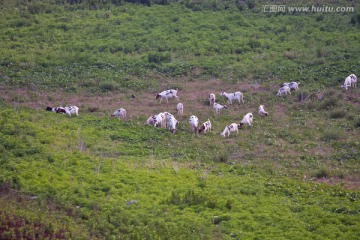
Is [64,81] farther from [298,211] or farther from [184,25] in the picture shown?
[298,211]

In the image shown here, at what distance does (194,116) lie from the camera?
93.9 ft

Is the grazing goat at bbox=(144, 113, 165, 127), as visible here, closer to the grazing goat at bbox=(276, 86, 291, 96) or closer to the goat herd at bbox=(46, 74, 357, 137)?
the goat herd at bbox=(46, 74, 357, 137)

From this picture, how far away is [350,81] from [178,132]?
10553 millimetres

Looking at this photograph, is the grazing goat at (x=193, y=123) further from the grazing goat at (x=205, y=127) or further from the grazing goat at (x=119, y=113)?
the grazing goat at (x=119, y=113)

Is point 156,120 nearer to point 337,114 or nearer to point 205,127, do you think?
point 205,127

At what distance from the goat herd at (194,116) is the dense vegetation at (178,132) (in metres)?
0.44

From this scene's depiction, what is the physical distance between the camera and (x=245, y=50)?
3906 cm

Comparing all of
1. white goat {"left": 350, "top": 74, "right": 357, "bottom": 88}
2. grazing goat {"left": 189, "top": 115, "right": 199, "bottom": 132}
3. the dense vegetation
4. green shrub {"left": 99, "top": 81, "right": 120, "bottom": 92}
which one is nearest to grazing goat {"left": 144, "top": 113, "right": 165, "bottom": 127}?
the dense vegetation

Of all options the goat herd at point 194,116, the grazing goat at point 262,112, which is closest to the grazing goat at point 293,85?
the goat herd at point 194,116

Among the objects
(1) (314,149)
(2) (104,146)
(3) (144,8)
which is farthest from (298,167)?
(3) (144,8)

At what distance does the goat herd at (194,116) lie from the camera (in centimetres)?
2812

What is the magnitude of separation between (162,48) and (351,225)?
21.9m

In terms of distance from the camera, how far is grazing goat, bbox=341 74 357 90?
32.8 m

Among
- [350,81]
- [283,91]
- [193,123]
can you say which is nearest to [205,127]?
[193,123]
